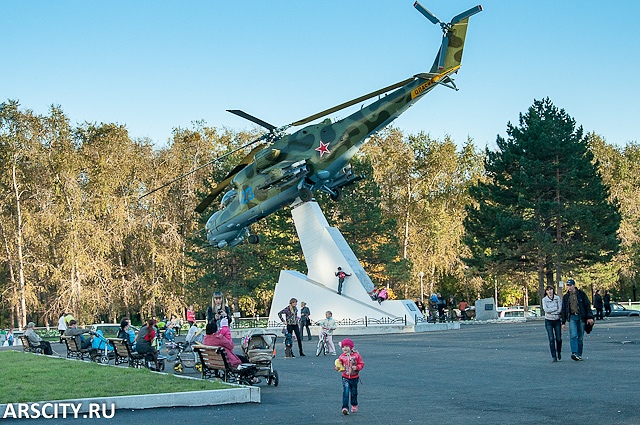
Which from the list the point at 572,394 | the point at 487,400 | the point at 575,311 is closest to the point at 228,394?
the point at 487,400

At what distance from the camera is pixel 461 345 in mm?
25094

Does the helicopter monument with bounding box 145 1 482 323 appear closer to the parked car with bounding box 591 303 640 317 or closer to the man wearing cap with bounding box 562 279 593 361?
the man wearing cap with bounding box 562 279 593 361

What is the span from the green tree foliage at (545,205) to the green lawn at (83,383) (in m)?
35.8

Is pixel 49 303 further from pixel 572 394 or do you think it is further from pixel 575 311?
pixel 572 394

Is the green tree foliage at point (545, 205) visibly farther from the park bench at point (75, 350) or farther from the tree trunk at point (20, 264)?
the park bench at point (75, 350)

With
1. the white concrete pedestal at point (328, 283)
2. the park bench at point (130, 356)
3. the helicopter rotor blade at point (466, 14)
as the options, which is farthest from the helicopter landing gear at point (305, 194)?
the park bench at point (130, 356)

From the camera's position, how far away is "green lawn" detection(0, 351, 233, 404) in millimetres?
12703

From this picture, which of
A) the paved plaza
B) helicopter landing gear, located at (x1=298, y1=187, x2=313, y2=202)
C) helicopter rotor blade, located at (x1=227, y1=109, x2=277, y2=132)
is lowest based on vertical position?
the paved plaza

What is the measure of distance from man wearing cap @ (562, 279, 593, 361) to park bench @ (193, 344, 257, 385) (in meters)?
6.67

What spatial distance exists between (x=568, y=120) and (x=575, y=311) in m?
37.1

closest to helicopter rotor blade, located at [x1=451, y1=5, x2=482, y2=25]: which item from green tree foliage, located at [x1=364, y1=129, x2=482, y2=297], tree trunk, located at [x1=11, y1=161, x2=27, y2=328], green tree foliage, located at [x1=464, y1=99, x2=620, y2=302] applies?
green tree foliage, located at [x1=464, y1=99, x2=620, y2=302]

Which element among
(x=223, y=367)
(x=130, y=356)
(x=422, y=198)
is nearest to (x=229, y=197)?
(x=130, y=356)

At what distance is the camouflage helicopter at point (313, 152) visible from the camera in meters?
31.2

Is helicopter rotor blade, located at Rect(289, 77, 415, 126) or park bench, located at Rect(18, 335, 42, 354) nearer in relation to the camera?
park bench, located at Rect(18, 335, 42, 354)
